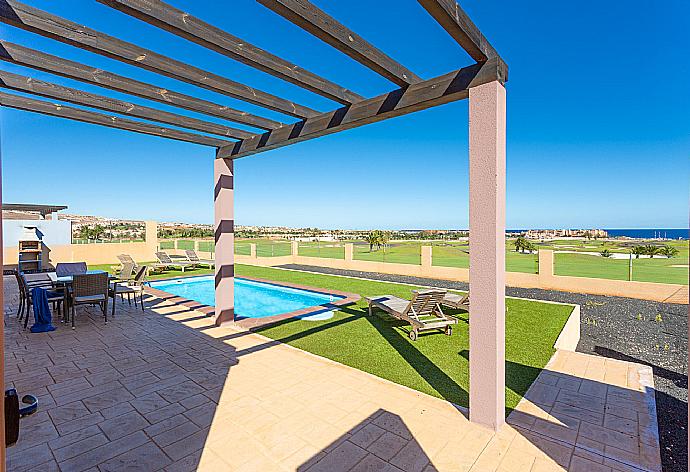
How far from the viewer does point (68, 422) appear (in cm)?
352

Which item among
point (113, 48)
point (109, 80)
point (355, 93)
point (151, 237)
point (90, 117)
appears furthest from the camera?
point (151, 237)

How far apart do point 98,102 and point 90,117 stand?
0.57 metres

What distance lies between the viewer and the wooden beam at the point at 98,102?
12.9 ft

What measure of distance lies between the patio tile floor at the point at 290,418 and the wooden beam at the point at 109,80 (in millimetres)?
3561

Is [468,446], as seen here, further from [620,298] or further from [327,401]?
[620,298]

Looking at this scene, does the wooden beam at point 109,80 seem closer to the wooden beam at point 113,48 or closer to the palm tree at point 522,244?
the wooden beam at point 113,48

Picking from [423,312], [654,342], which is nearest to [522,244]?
[654,342]

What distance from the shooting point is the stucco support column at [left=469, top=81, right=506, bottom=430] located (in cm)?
334

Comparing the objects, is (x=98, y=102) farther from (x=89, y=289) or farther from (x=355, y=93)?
(x=89, y=289)

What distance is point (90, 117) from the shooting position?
489cm

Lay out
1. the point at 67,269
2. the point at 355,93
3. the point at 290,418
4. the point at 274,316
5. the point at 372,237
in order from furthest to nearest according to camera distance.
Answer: the point at 372,237
the point at 67,269
the point at 274,316
the point at 355,93
the point at 290,418

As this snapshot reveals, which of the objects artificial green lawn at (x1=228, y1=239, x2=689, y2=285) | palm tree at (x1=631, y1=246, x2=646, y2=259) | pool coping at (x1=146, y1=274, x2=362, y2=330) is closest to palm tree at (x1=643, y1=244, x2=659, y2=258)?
palm tree at (x1=631, y1=246, x2=646, y2=259)

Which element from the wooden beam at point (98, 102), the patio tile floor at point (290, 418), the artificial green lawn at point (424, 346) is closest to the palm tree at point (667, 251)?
the artificial green lawn at point (424, 346)

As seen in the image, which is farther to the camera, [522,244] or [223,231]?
[522,244]
